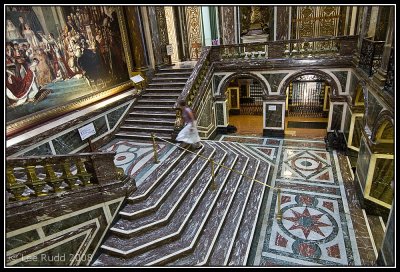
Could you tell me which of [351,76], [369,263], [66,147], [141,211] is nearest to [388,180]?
A: [369,263]

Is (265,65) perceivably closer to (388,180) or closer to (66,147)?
(388,180)

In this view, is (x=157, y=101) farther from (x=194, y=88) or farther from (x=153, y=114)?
(x=194, y=88)

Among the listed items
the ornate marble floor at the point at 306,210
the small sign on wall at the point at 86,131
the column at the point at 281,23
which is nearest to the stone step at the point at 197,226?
the ornate marble floor at the point at 306,210

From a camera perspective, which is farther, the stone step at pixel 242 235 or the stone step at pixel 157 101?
the stone step at pixel 157 101

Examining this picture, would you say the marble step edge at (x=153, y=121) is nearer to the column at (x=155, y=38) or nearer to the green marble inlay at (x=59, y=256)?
the column at (x=155, y=38)

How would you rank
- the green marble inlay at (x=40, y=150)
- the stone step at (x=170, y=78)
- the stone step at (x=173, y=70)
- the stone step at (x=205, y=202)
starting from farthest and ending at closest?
the stone step at (x=173, y=70) → the stone step at (x=170, y=78) → the green marble inlay at (x=40, y=150) → the stone step at (x=205, y=202)

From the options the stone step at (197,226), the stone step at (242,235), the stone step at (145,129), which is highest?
the stone step at (145,129)

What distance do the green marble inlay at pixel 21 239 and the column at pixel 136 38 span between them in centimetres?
767

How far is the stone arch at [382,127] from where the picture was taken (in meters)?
5.50

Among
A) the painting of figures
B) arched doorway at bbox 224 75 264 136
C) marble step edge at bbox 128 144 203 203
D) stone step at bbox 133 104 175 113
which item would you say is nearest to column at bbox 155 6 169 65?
the painting of figures

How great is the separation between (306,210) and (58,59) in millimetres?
8211

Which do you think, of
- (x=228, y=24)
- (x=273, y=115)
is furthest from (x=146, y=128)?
(x=228, y=24)

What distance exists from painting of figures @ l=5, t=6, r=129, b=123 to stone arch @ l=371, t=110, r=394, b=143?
8.34m

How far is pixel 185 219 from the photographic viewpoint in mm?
5945
